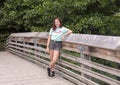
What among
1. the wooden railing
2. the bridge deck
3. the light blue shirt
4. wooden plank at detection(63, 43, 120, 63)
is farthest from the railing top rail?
the bridge deck

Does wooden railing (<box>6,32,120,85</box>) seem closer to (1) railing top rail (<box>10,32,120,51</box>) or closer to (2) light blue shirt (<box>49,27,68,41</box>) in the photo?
(1) railing top rail (<box>10,32,120,51</box>)

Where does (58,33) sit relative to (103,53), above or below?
above

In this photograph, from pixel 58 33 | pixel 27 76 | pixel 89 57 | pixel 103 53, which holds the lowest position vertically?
pixel 27 76

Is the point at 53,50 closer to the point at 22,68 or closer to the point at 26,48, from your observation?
the point at 22,68

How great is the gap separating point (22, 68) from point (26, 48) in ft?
10.4

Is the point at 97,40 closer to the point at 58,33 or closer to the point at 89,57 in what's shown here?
the point at 89,57

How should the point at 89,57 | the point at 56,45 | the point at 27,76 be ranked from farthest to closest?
the point at 27,76 → the point at 56,45 → the point at 89,57

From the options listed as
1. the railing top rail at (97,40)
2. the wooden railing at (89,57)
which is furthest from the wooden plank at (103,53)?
the railing top rail at (97,40)

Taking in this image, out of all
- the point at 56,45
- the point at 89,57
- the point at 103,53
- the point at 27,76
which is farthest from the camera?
the point at 27,76

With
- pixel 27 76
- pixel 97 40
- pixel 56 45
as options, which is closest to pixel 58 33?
pixel 56 45

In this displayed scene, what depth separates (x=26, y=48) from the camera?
14.0m

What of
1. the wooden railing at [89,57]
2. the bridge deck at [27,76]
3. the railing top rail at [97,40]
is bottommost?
the bridge deck at [27,76]

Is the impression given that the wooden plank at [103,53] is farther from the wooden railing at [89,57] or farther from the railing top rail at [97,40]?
the railing top rail at [97,40]

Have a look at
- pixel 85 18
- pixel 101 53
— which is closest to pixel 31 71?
pixel 85 18
